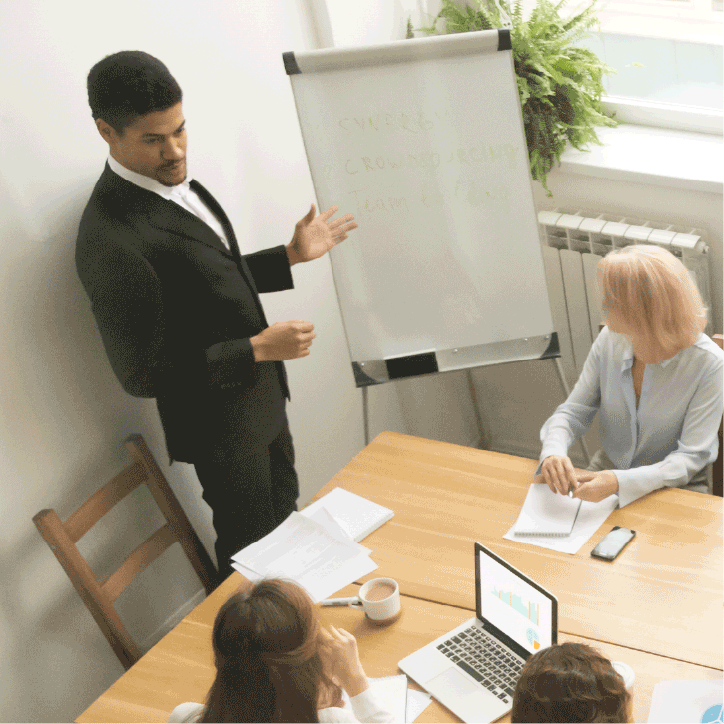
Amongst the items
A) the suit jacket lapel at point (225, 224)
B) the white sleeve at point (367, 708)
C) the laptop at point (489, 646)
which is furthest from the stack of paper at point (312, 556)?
the suit jacket lapel at point (225, 224)

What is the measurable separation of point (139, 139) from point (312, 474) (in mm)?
1571

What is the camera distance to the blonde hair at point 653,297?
2096 mm

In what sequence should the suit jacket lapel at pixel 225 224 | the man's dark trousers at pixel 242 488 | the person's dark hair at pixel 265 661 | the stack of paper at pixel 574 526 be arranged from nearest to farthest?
1. the person's dark hair at pixel 265 661
2. the stack of paper at pixel 574 526
3. the suit jacket lapel at pixel 225 224
4. the man's dark trousers at pixel 242 488

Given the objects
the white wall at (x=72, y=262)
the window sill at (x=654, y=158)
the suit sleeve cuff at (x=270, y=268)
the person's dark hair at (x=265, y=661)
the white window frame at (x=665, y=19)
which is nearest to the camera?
the person's dark hair at (x=265, y=661)

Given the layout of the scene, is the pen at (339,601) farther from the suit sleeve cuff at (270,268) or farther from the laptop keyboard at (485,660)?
the suit sleeve cuff at (270,268)

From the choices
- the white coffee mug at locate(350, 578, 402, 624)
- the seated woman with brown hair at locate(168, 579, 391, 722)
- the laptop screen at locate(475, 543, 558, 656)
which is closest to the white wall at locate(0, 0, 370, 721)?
the white coffee mug at locate(350, 578, 402, 624)

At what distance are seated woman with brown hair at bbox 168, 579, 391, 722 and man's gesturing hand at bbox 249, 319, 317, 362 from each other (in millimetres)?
903

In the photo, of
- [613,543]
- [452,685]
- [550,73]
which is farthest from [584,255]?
[452,685]

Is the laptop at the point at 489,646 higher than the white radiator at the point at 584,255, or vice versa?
the white radiator at the point at 584,255

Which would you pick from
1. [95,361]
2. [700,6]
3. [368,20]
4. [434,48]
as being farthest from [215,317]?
[700,6]

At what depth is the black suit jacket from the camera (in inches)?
82.7

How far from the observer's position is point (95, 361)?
2455mm

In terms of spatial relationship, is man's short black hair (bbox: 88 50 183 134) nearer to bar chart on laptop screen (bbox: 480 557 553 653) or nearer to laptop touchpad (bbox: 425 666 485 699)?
bar chart on laptop screen (bbox: 480 557 553 653)

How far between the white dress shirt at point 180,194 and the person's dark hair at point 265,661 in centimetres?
119
